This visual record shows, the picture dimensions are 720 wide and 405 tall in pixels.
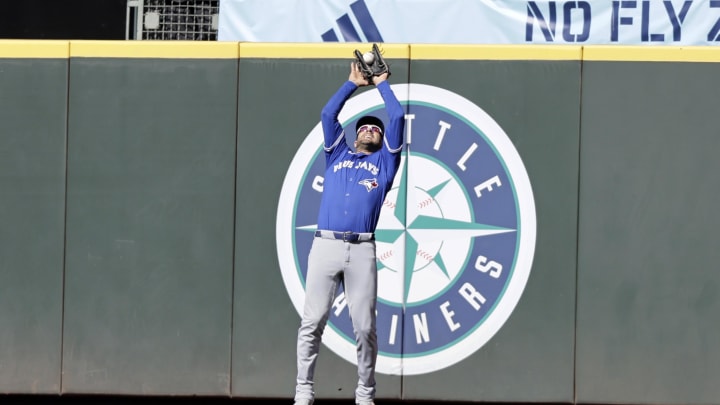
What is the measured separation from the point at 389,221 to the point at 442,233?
0.37 meters

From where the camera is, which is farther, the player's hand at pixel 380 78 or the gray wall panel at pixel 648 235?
the gray wall panel at pixel 648 235

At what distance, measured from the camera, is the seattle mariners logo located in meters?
7.23

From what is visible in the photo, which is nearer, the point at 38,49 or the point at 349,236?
the point at 349,236

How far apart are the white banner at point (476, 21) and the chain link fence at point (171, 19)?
819 mm

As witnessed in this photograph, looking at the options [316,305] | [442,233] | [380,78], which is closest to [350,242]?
[316,305]

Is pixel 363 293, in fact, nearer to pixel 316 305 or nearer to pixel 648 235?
pixel 316 305

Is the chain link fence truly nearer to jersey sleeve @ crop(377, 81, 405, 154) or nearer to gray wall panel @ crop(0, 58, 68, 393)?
gray wall panel @ crop(0, 58, 68, 393)

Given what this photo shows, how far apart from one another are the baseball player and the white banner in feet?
6.28

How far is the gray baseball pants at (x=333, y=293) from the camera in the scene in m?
6.23

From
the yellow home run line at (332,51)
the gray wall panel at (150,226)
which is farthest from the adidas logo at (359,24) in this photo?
the gray wall panel at (150,226)

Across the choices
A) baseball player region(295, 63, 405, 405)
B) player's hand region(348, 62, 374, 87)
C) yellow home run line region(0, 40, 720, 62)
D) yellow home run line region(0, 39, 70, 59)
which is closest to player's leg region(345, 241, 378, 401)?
baseball player region(295, 63, 405, 405)

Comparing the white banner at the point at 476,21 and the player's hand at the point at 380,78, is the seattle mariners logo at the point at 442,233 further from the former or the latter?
the white banner at the point at 476,21

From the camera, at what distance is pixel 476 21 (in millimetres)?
8234

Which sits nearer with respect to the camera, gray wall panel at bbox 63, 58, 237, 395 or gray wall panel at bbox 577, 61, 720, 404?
gray wall panel at bbox 577, 61, 720, 404
